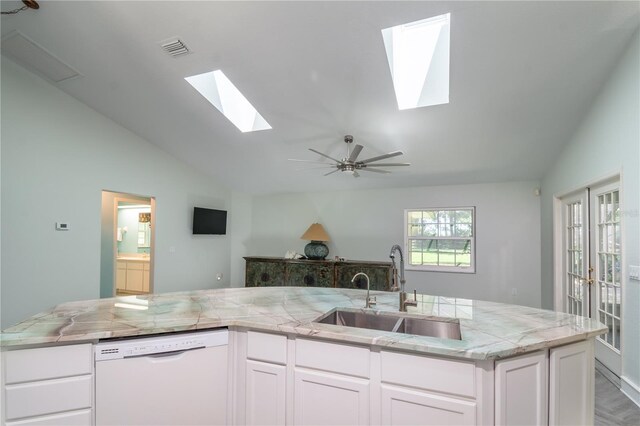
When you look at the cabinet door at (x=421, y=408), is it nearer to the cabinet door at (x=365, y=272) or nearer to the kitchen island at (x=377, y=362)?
the kitchen island at (x=377, y=362)

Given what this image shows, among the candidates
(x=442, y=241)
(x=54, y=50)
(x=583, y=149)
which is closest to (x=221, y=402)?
(x=54, y=50)

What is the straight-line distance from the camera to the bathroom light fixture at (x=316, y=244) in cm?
605

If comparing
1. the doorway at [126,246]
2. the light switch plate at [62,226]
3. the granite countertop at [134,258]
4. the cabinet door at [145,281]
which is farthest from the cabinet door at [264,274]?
the light switch plate at [62,226]

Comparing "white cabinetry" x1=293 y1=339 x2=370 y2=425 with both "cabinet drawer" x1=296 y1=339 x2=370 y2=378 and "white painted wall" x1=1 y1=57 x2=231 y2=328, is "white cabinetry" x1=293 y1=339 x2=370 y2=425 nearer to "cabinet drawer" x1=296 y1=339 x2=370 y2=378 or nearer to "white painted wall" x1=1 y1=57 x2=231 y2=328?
"cabinet drawer" x1=296 y1=339 x2=370 y2=378

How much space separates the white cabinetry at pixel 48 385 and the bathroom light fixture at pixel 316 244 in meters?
4.62

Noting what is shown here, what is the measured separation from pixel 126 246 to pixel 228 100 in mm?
4942

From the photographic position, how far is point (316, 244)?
6.10m

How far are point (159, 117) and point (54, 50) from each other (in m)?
1.27

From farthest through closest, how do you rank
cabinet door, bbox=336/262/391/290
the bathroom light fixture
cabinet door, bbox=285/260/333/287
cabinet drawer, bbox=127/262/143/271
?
cabinet drawer, bbox=127/262/143/271 < the bathroom light fixture < cabinet door, bbox=285/260/333/287 < cabinet door, bbox=336/262/391/290

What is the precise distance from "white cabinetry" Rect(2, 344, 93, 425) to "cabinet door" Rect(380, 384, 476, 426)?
1395mm

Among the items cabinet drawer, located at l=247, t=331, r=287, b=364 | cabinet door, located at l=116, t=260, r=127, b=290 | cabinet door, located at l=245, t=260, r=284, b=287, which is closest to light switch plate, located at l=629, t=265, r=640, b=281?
cabinet drawer, located at l=247, t=331, r=287, b=364

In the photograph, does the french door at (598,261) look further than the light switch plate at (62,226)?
No

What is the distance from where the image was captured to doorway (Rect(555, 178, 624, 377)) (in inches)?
113

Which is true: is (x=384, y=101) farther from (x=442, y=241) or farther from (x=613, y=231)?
(x=442, y=241)
